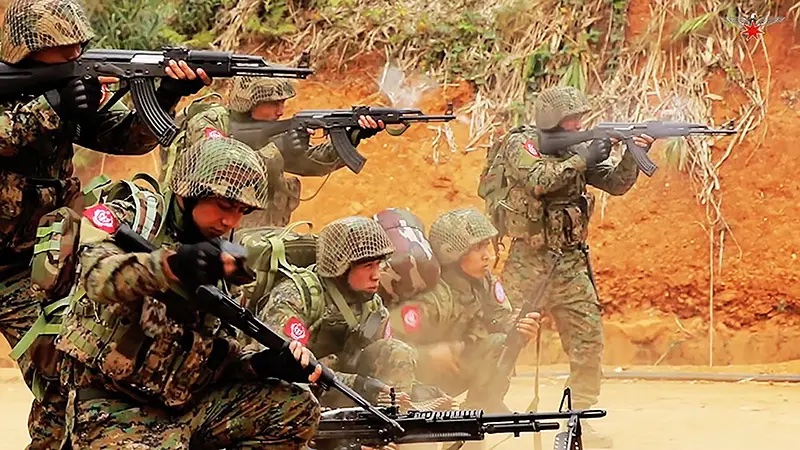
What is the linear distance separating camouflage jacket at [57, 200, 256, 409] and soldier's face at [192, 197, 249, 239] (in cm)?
13

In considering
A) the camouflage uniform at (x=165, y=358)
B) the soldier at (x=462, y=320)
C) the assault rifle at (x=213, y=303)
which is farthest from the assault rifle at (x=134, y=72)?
the soldier at (x=462, y=320)

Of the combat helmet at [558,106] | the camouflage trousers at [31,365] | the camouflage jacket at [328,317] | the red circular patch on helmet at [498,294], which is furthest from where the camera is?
the combat helmet at [558,106]

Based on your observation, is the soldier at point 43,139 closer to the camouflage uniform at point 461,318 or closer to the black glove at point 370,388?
the black glove at point 370,388

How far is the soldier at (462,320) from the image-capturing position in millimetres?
7352

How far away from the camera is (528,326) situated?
26.1ft

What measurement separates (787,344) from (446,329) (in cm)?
591

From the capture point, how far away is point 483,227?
7766 millimetres

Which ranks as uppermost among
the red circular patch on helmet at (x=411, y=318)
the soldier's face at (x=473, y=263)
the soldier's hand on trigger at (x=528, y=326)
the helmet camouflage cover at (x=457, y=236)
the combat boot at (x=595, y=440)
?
the helmet camouflage cover at (x=457, y=236)

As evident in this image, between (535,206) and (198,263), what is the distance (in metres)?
4.85

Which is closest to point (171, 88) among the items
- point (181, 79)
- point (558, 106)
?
point (181, 79)

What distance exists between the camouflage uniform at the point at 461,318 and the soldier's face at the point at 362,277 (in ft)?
3.00

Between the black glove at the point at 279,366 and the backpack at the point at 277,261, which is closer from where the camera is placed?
the black glove at the point at 279,366

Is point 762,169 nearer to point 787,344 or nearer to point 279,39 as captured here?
point 787,344

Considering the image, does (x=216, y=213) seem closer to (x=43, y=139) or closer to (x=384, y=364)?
(x=43, y=139)
